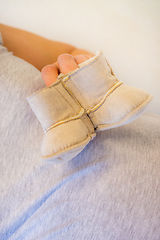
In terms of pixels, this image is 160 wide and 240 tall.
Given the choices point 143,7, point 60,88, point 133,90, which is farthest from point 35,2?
point 133,90

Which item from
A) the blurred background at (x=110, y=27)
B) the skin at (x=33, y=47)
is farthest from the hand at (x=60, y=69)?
the blurred background at (x=110, y=27)

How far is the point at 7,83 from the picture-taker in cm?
68

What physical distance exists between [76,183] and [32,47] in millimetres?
823

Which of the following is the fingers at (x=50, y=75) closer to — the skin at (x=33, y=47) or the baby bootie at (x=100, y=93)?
the baby bootie at (x=100, y=93)

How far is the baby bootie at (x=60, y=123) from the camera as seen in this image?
0.46m

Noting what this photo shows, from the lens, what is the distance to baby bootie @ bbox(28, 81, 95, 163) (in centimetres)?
46

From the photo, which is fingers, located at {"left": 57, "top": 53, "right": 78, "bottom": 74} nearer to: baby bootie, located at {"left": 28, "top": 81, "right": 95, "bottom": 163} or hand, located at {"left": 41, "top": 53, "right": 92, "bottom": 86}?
hand, located at {"left": 41, "top": 53, "right": 92, "bottom": 86}

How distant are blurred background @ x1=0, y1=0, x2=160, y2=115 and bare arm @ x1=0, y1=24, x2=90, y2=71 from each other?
0.04 meters

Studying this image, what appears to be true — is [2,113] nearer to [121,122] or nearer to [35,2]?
[121,122]

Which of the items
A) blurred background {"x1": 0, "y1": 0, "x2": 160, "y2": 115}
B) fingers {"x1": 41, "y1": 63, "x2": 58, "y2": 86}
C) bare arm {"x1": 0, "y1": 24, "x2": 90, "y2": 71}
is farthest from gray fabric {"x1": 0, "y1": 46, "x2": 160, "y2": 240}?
blurred background {"x1": 0, "y1": 0, "x2": 160, "y2": 115}

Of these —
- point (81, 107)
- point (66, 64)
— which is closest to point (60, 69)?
point (66, 64)

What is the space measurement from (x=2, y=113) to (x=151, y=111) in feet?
2.73

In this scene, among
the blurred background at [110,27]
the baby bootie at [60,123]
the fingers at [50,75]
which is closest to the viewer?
the baby bootie at [60,123]

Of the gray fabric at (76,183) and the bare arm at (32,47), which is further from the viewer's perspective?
the bare arm at (32,47)
